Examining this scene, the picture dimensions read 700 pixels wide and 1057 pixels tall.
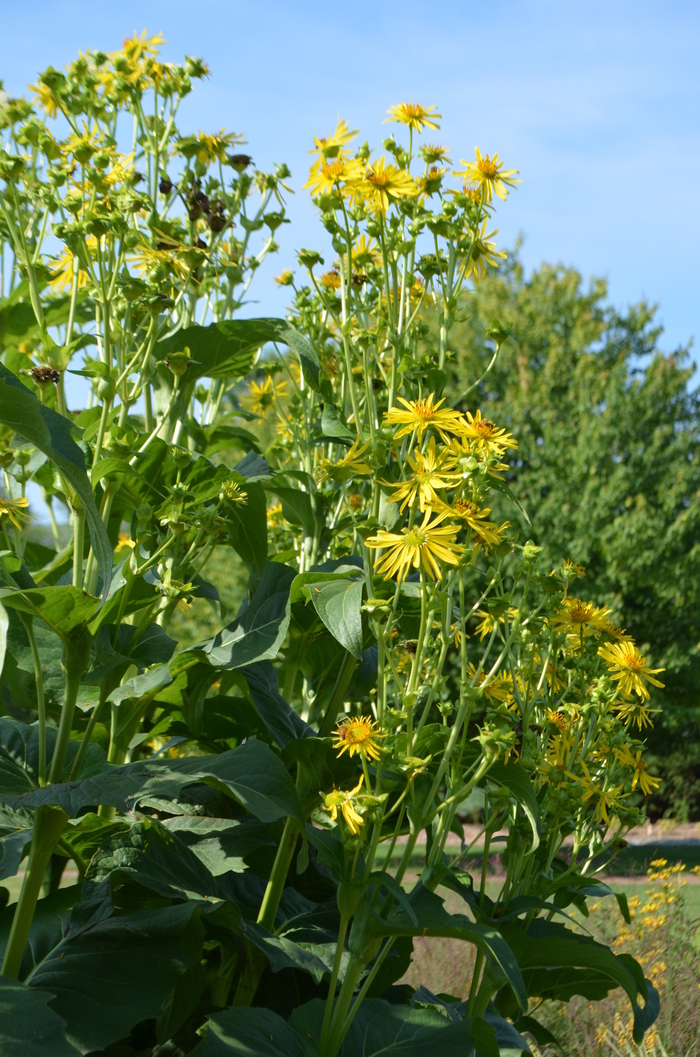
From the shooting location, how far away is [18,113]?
1.74 metres

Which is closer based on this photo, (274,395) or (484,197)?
(484,197)

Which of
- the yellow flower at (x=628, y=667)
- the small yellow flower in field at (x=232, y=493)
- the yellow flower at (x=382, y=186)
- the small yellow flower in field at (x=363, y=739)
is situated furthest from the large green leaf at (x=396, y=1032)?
the yellow flower at (x=382, y=186)

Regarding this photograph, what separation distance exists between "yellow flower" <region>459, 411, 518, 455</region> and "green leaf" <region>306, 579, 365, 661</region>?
0.28 meters

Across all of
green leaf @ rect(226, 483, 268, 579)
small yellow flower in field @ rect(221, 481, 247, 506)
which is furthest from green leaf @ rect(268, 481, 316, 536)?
small yellow flower in field @ rect(221, 481, 247, 506)

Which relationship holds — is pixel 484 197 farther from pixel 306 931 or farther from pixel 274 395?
pixel 306 931

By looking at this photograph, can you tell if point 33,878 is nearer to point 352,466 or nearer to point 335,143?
point 352,466

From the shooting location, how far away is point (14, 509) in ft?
5.21

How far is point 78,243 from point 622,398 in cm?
1441

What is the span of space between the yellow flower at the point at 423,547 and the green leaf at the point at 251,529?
1.23 feet

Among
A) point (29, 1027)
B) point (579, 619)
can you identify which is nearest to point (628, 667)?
point (579, 619)

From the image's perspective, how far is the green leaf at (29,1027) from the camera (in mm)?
1080

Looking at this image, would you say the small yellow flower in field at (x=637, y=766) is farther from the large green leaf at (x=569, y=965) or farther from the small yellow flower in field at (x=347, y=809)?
the small yellow flower in field at (x=347, y=809)

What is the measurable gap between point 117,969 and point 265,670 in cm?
56

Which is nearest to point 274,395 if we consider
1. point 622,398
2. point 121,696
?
point 121,696
